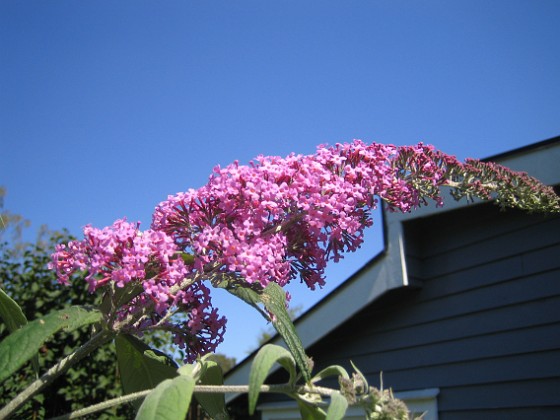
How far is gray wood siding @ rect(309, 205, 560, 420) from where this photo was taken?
407 centimetres

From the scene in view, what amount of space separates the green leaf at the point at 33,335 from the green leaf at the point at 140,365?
182 mm

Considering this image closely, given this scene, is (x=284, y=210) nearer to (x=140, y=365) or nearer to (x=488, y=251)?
(x=140, y=365)

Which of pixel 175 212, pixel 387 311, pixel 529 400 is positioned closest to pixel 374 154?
pixel 175 212

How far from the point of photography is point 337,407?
2.42 ft

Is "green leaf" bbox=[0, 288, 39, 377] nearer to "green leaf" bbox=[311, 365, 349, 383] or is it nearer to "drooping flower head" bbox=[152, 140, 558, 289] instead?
"drooping flower head" bbox=[152, 140, 558, 289]

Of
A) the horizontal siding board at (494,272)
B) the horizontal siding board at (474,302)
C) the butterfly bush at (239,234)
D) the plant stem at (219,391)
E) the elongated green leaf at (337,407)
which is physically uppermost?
the horizontal siding board at (494,272)

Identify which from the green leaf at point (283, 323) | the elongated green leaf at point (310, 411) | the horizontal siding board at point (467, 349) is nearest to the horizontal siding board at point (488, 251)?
the horizontal siding board at point (467, 349)

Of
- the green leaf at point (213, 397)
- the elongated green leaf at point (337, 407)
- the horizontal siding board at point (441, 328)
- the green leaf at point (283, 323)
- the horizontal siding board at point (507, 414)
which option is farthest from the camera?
the horizontal siding board at point (441, 328)

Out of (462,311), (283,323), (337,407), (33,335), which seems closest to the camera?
(337,407)

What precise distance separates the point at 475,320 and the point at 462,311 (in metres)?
0.14

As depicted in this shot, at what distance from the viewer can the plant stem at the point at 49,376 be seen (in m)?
0.82

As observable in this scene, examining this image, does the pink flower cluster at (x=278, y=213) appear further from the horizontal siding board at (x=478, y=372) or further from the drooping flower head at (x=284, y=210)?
the horizontal siding board at (x=478, y=372)

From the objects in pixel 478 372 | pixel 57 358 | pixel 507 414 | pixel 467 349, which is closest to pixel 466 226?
pixel 467 349

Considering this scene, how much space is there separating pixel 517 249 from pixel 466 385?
3.48 ft
